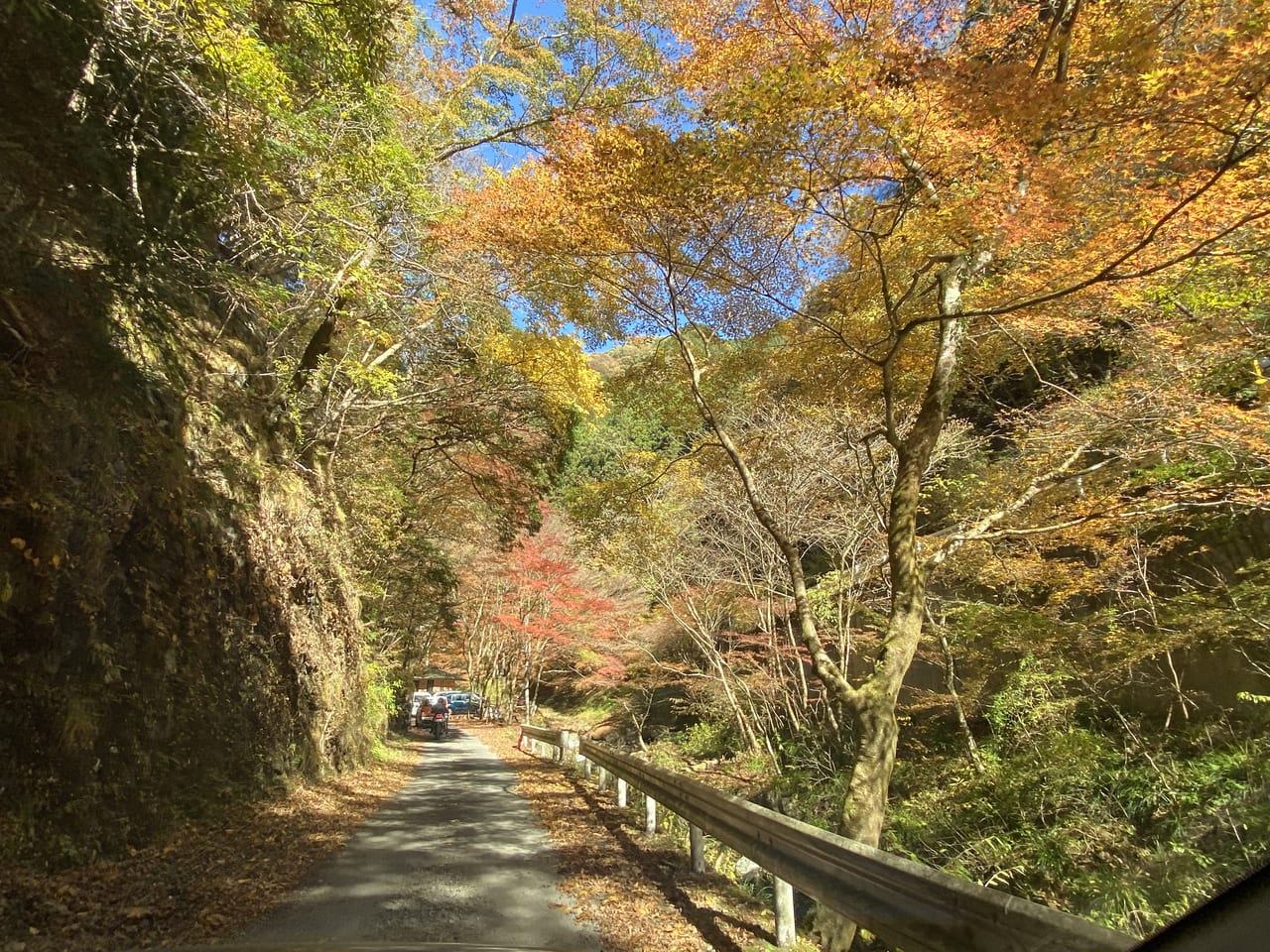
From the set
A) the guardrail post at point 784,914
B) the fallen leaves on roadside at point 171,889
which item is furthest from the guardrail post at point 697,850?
the fallen leaves on roadside at point 171,889

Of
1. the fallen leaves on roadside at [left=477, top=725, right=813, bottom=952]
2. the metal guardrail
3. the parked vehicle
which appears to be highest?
the metal guardrail

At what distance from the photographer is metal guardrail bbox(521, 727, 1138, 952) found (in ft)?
7.77

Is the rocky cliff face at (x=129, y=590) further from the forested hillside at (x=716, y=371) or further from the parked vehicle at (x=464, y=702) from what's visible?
the parked vehicle at (x=464, y=702)

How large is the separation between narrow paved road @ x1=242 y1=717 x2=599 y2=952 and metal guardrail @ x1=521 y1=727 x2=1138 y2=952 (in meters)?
1.24

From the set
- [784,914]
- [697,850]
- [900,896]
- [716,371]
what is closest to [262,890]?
[697,850]

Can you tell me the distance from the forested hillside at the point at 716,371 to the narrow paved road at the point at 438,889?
5.51 ft

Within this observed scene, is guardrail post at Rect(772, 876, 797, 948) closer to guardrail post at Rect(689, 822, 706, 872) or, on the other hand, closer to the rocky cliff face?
guardrail post at Rect(689, 822, 706, 872)

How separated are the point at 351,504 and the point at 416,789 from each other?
20.2 feet

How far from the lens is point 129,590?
21.0 ft

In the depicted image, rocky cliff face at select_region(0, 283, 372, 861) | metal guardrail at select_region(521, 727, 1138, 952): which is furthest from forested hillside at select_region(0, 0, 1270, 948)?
metal guardrail at select_region(521, 727, 1138, 952)

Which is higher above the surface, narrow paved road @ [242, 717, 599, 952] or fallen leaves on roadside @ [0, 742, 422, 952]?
fallen leaves on roadside @ [0, 742, 422, 952]

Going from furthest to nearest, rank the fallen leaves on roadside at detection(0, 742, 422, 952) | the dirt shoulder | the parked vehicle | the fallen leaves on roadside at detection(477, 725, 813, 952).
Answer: the parked vehicle < the fallen leaves on roadside at detection(477, 725, 813, 952) < the dirt shoulder < the fallen leaves on roadside at detection(0, 742, 422, 952)

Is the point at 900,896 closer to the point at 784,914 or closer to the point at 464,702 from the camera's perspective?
the point at 784,914

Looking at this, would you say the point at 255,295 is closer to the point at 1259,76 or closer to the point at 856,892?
the point at 856,892
